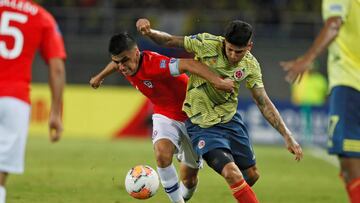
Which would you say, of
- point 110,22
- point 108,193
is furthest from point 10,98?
point 110,22

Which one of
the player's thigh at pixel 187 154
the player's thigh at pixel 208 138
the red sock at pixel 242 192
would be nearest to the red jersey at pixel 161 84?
the player's thigh at pixel 187 154

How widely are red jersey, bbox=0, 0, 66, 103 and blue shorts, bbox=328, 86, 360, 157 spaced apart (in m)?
2.22

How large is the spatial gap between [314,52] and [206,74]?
81.3 inches

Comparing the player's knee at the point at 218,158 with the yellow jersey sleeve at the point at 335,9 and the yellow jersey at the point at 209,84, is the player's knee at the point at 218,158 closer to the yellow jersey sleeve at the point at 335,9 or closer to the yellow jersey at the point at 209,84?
the yellow jersey at the point at 209,84

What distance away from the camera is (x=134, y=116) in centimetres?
2497

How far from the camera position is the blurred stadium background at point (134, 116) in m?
12.5

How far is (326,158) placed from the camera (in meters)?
20.2

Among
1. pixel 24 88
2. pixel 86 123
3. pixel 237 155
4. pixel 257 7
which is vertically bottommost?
pixel 86 123

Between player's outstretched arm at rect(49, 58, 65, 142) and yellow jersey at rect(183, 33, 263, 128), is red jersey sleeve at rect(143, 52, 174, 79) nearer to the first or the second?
yellow jersey at rect(183, 33, 263, 128)

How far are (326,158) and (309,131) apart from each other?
12.6 ft

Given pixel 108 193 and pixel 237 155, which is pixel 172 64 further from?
pixel 108 193

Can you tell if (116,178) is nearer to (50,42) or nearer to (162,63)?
(162,63)

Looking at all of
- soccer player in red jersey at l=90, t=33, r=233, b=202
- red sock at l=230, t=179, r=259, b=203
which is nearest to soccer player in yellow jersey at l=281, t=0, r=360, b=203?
red sock at l=230, t=179, r=259, b=203

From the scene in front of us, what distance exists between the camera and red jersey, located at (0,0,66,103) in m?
6.52
